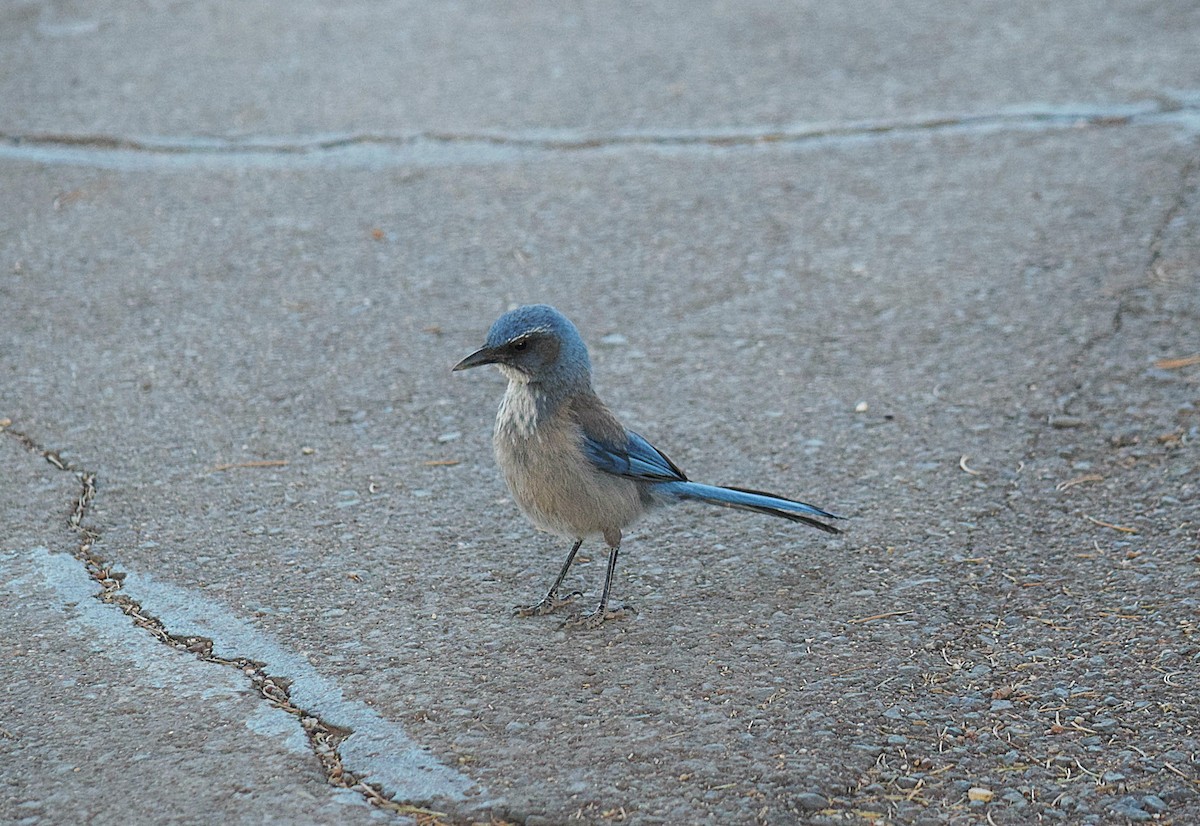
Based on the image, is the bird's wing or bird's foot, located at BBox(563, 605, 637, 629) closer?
bird's foot, located at BBox(563, 605, 637, 629)

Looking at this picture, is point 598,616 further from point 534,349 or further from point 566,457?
point 534,349

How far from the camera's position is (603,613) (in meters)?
3.77

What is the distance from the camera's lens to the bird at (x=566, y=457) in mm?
3785

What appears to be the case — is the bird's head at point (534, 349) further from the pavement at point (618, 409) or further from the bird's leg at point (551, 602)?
the pavement at point (618, 409)

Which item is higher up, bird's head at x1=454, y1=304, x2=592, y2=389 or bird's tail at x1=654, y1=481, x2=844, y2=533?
bird's head at x1=454, y1=304, x2=592, y2=389

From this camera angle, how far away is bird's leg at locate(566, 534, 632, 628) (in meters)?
3.73

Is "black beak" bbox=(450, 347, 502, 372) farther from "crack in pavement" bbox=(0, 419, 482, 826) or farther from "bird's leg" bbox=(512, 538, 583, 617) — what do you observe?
"crack in pavement" bbox=(0, 419, 482, 826)

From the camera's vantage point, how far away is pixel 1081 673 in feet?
11.3

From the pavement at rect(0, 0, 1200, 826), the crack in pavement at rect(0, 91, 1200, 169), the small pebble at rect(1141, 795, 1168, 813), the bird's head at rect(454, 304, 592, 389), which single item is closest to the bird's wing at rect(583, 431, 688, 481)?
the bird's head at rect(454, 304, 592, 389)

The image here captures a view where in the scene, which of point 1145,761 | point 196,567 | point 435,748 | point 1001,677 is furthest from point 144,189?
point 1145,761

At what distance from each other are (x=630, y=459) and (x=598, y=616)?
1.53 feet

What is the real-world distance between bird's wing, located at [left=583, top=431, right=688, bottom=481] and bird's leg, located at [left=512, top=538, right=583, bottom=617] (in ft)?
0.82

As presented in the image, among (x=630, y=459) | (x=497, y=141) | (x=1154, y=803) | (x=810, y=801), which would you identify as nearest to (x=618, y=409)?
(x=630, y=459)

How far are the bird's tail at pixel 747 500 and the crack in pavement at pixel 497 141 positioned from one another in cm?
328
